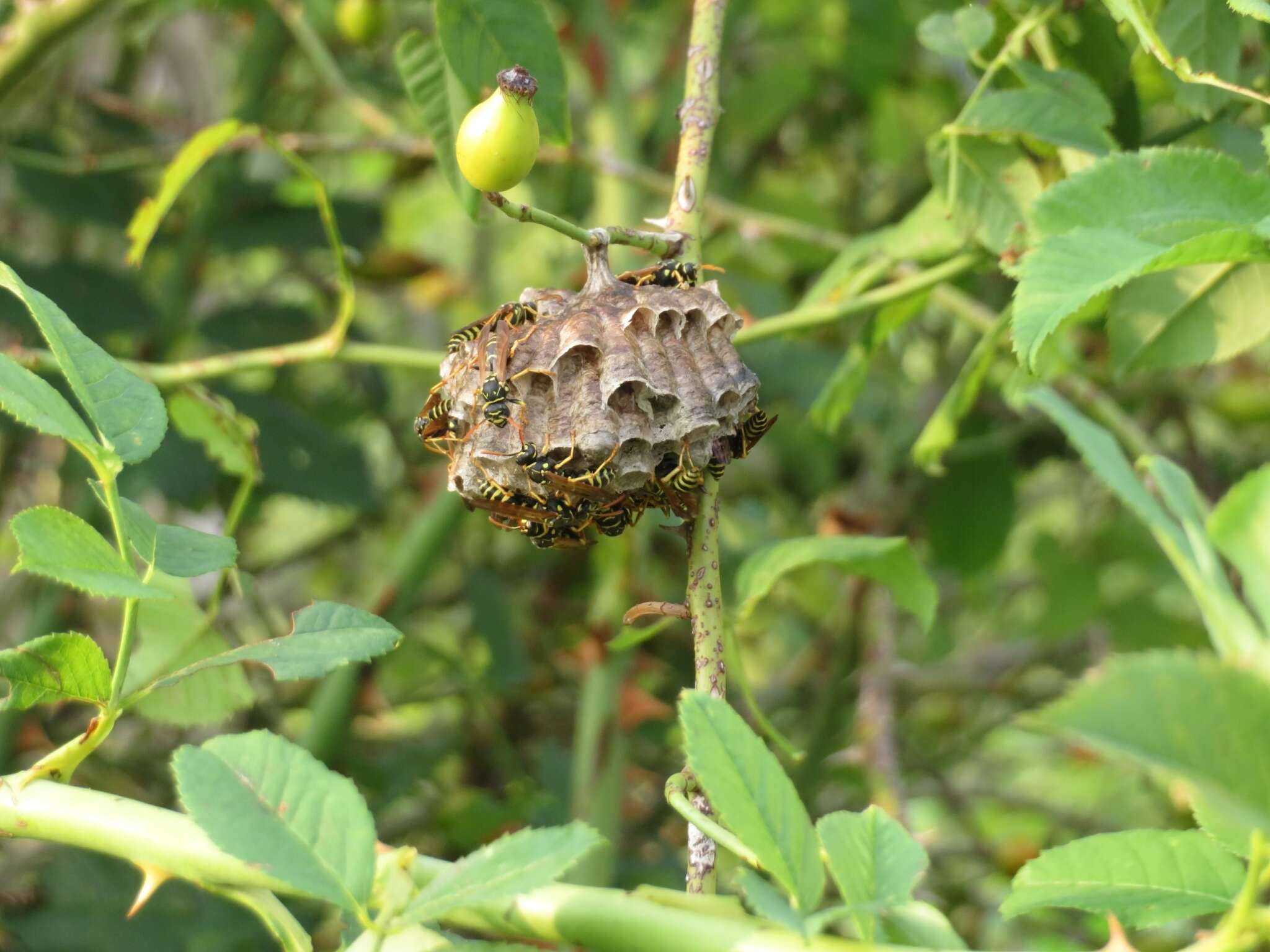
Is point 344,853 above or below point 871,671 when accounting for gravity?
below

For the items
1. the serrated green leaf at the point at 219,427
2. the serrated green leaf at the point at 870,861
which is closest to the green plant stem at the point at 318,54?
the serrated green leaf at the point at 219,427

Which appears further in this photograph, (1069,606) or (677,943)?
(1069,606)

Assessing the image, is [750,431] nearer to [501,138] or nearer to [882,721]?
[501,138]

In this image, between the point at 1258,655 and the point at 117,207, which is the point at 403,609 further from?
the point at 1258,655

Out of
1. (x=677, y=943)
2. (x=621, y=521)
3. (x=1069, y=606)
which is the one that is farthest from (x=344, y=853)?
(x=1069, y=606)

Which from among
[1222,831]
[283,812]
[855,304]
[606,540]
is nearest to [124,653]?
[283,812]
